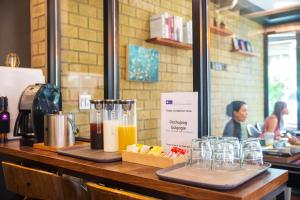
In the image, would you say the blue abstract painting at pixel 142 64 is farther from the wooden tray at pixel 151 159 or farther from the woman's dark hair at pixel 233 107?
the wooden tray at pixel 151 159

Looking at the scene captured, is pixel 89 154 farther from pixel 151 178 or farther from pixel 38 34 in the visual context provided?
pixel 38 34

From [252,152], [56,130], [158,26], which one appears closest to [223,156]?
[252,152]

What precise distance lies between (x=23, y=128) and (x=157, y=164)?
1135 mm

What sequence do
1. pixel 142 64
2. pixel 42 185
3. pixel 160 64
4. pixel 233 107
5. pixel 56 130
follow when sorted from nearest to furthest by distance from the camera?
pixel 42 185 < pixel 56 130 < pixel 142 64 < pixel 160 64 < pixel 233 107

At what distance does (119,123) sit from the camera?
165cm

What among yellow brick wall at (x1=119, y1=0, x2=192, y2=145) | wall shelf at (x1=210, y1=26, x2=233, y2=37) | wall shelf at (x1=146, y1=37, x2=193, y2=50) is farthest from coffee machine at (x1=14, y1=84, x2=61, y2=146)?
wall shelf at (x1=210, y1=26, x2=233, y2=37)

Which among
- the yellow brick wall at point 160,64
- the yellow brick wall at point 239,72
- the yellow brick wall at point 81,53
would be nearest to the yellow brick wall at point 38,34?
the yellow brick wall at point 81,53

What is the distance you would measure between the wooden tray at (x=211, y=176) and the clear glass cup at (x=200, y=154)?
0.15 feet

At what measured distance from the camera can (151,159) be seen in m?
1.39

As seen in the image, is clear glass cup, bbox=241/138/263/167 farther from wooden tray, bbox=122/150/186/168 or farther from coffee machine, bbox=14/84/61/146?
coffee machine, bbox=14/84/61/146

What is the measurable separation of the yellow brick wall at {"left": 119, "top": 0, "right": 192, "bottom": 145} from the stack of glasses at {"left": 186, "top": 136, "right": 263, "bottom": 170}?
5.43 ft

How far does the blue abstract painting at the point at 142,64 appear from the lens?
320 cm

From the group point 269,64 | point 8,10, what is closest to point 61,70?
point 8,10

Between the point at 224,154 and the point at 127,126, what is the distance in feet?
1.91
